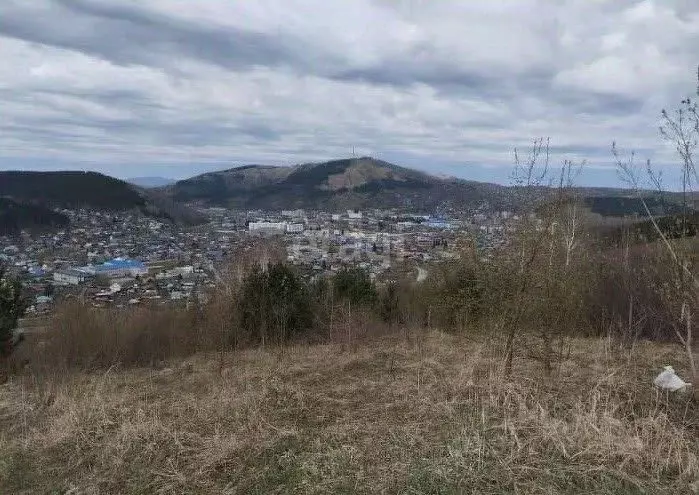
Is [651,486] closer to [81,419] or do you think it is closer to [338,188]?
[81,419]

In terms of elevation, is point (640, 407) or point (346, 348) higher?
point (640, 407)

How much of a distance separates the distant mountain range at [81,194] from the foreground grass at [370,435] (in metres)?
47.9

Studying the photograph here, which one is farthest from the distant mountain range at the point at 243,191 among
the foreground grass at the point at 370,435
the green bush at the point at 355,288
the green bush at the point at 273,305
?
the foreground grass at the point at 370,435

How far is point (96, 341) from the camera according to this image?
1462 cm

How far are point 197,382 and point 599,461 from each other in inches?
232

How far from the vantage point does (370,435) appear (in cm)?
472

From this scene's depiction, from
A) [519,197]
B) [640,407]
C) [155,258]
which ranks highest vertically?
[519,197]

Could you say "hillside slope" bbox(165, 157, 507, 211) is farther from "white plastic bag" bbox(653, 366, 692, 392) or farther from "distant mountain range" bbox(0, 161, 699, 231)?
"white plastic bag" bbox(653, 366, 692, 392)

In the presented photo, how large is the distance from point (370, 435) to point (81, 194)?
58307mm

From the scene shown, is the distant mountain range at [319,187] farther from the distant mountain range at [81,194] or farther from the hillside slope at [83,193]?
the hillside slope at [83,193]

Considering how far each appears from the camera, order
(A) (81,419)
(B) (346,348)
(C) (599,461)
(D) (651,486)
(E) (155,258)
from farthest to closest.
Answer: (E) (155,258) → (B) (346,348) → (A) (81,419) → (C) (599,461) → (D) (651,486)

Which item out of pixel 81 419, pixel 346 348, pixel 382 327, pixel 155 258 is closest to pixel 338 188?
pixel 155 258

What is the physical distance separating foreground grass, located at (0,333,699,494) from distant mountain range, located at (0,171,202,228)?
47.9 metres

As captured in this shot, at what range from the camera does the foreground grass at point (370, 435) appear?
12.3 ft
